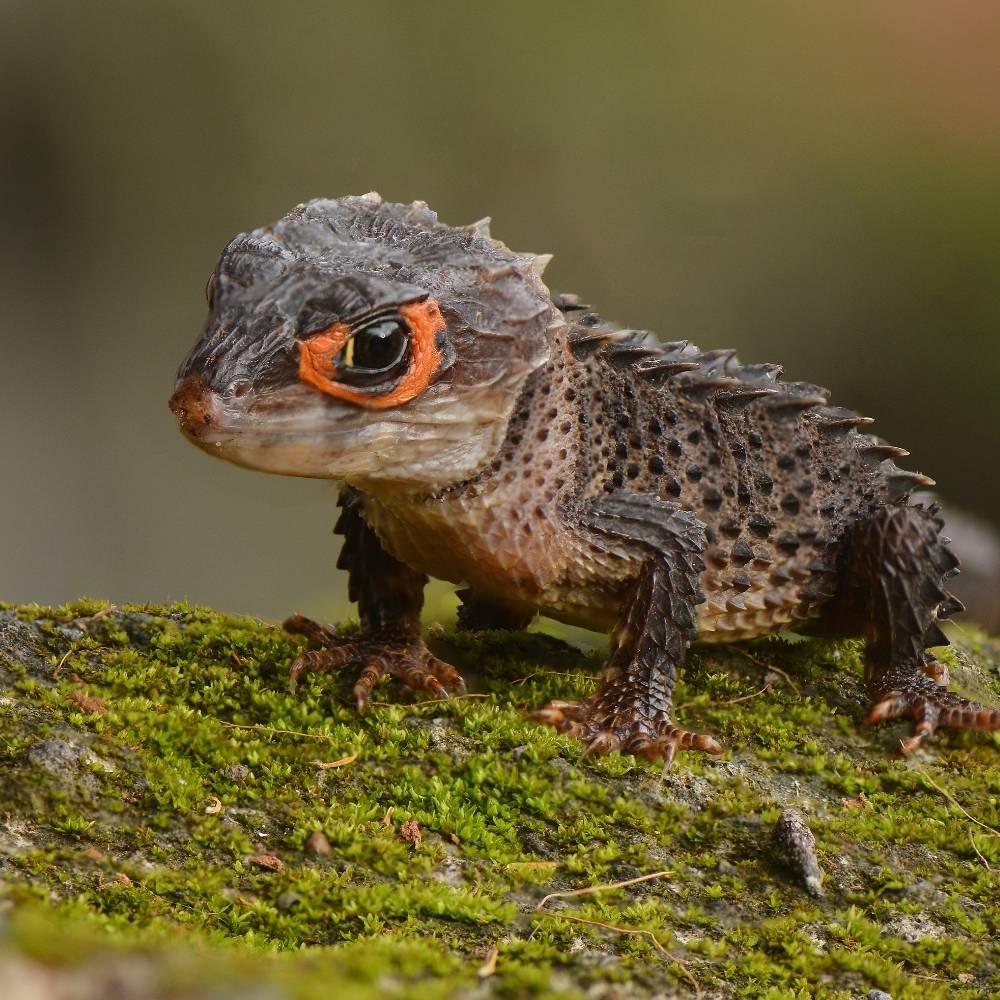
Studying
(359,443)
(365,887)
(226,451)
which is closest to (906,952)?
(365,887)

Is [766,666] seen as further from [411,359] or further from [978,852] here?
[411,359]

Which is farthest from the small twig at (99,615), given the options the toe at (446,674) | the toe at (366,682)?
the toe at (446,674)

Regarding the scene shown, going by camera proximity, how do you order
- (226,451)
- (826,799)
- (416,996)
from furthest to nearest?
(826,799) < (226,451) < (416,996)

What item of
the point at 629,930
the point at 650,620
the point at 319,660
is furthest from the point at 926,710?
the point at 319,660

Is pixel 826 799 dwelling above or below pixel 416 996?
below

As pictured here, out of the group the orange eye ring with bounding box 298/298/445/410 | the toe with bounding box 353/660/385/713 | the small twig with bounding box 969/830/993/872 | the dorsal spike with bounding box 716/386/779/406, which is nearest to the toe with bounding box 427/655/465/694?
the toe with bounding box 353/660/385/713

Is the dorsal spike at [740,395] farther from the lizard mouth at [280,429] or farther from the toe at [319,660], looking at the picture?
the toe at [319,660]

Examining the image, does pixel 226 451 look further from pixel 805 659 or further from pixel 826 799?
pixel 805 659
